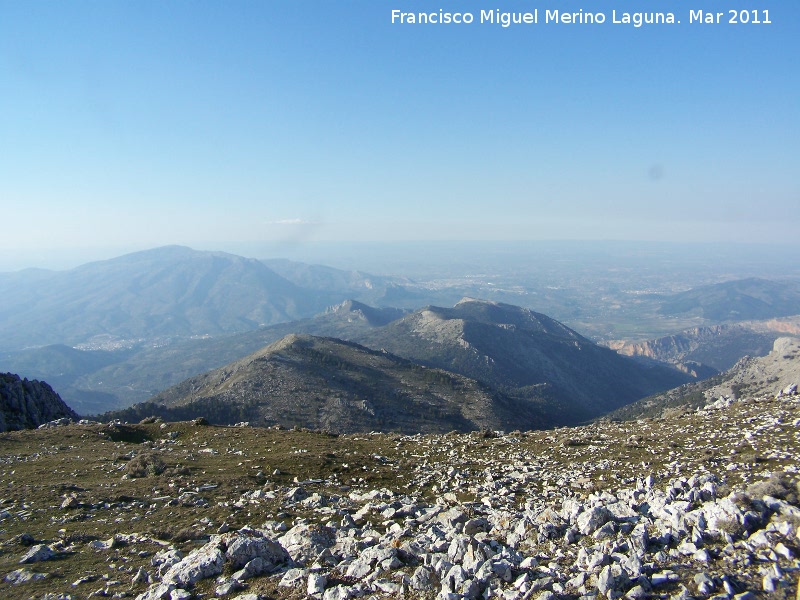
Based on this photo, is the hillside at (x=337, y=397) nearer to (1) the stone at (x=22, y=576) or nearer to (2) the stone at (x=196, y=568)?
(1) the stone at (x=22, y=576)

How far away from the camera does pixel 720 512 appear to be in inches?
397

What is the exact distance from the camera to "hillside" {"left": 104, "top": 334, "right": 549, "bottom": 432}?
285ft

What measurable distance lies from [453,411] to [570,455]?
84801mm

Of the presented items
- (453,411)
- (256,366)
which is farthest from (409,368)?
(256,366)

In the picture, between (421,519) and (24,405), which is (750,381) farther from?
(24,405)

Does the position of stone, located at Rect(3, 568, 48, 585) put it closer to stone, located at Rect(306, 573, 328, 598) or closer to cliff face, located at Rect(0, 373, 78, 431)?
stone, located at Rect(306, 573, 328, 598)

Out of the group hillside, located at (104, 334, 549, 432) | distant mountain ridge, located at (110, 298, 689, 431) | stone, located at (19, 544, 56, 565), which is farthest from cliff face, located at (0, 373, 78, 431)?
stone, located at (19, 544, 56, 565)

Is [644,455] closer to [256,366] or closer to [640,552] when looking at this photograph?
[640,552]

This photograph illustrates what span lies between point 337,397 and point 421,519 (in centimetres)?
8813

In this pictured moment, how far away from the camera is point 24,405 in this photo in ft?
143

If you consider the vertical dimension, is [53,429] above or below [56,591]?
below

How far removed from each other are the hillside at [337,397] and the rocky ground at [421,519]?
63926mm

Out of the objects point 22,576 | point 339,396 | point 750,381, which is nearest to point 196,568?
point 22,576

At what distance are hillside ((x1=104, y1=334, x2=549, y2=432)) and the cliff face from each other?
27.2 meters
